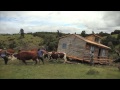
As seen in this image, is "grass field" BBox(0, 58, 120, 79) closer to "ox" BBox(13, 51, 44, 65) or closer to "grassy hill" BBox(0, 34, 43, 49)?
"ox" BBox(13, 51, 44, 65)

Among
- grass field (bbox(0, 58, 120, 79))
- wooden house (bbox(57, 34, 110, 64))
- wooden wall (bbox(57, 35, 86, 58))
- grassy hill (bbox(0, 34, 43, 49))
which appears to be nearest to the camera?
grass field (bbox(0, 58, 120, 79))

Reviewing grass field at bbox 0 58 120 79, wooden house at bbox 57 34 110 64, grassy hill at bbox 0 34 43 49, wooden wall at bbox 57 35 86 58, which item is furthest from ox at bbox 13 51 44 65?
wooden wall at bbox 57 35 86 58

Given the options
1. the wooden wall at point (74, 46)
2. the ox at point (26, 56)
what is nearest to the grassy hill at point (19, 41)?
the ox at point (26, 56)

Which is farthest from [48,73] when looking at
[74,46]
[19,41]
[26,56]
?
[74,46]

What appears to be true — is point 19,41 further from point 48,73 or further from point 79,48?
point 79,48

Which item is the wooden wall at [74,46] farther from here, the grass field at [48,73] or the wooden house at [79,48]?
the grass field at [48,73]

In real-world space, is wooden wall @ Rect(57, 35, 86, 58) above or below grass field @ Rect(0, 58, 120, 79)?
above

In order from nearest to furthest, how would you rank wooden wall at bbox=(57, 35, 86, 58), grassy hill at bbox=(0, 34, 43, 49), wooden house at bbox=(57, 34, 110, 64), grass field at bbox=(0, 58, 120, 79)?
grass field at bbox=(0, 58, 120, 79) < grassy hill at bbox=(0, 34, 43, 49) < wooden house at bbox=(57, 34, 110, 64) < wooden wall at bbox=(57, 35, 86, 58)

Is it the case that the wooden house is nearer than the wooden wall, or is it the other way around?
the wooden house

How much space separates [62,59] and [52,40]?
180 inches

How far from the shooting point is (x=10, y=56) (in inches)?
715

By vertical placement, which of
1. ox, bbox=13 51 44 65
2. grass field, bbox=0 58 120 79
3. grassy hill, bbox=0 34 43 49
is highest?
grassy hill, bbox=0 34 43 49
